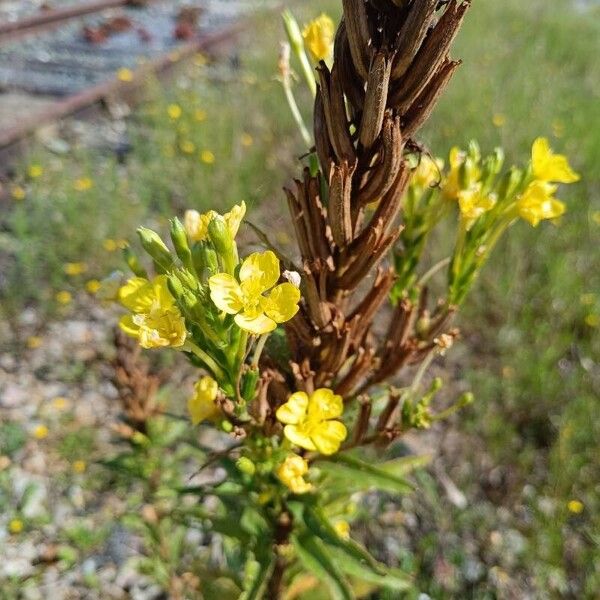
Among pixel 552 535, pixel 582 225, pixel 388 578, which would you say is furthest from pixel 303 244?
pixel 582 225

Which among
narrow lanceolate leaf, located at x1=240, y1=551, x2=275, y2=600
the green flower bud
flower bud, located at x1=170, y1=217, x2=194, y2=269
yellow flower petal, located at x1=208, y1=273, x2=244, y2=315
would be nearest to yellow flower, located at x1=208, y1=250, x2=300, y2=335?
yellow flower petal, located at x1=208, y1=273, x2=244, y2=315

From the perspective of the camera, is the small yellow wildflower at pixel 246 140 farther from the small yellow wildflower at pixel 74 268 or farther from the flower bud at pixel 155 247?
the flower bud at pixel 155 247

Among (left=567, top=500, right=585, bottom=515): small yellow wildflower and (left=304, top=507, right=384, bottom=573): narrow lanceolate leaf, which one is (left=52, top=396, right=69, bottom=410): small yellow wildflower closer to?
(left=304, top=507, right=384, bottom=573): narrow lanceolate leaf

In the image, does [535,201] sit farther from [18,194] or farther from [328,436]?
[18,194]

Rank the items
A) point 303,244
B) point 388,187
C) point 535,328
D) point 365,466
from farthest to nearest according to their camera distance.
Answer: point 535,328 → point 365,466 → point 303,244 → point 388,187

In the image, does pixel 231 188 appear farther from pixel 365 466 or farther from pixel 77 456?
pixel 365 466
